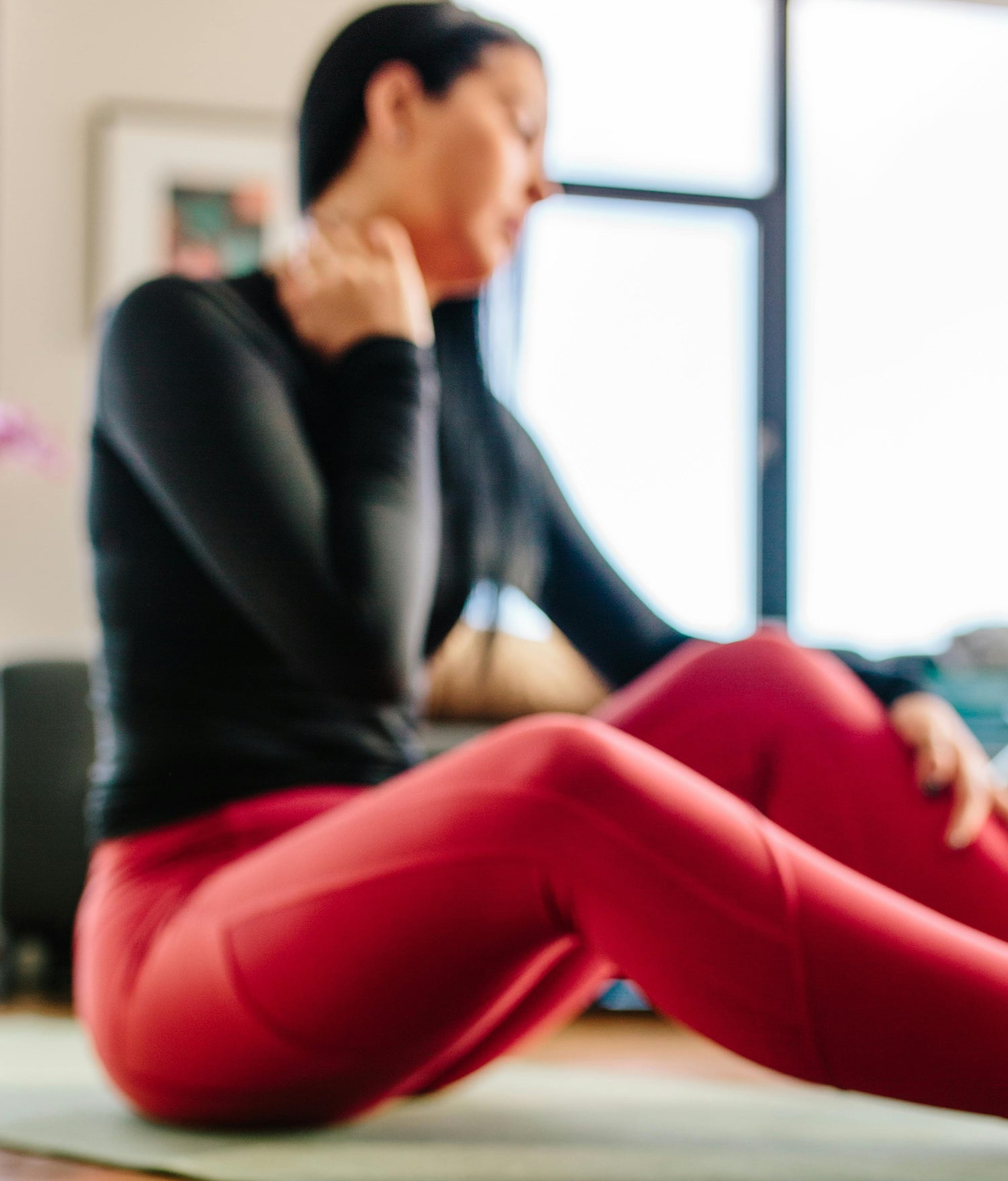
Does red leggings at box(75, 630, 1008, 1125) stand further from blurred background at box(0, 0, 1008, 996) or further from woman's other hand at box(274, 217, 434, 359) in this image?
blurred background at box(0, 0, 1008, 996)

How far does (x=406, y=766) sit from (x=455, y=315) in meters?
0.44

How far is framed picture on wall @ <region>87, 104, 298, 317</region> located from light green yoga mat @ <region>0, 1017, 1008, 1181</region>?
256 centimetres

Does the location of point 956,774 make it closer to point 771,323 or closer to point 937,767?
point 937,767

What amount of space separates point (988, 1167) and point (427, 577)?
1.93ft

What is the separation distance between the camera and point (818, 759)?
38.4 inches

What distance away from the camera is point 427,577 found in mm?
1008

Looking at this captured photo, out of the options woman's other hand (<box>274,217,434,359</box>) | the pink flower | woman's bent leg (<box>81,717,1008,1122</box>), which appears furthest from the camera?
the pink flower

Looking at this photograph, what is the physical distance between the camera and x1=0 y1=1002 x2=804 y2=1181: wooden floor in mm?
1656

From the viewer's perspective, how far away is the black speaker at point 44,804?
2283 mm

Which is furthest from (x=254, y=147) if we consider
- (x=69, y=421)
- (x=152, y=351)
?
(x=152, y=351)

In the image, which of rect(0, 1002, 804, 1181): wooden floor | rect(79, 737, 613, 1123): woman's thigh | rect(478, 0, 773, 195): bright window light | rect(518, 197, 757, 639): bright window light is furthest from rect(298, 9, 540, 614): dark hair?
rect(478, 0, 773, 195): bright window light

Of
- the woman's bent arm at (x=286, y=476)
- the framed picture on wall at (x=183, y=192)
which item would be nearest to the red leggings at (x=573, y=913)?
the woman's bent arm at (x=286, y=476)

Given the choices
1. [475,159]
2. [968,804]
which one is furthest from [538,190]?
[968,804]

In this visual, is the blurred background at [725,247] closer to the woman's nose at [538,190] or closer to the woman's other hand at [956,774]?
the woman's nose at [538,190]
